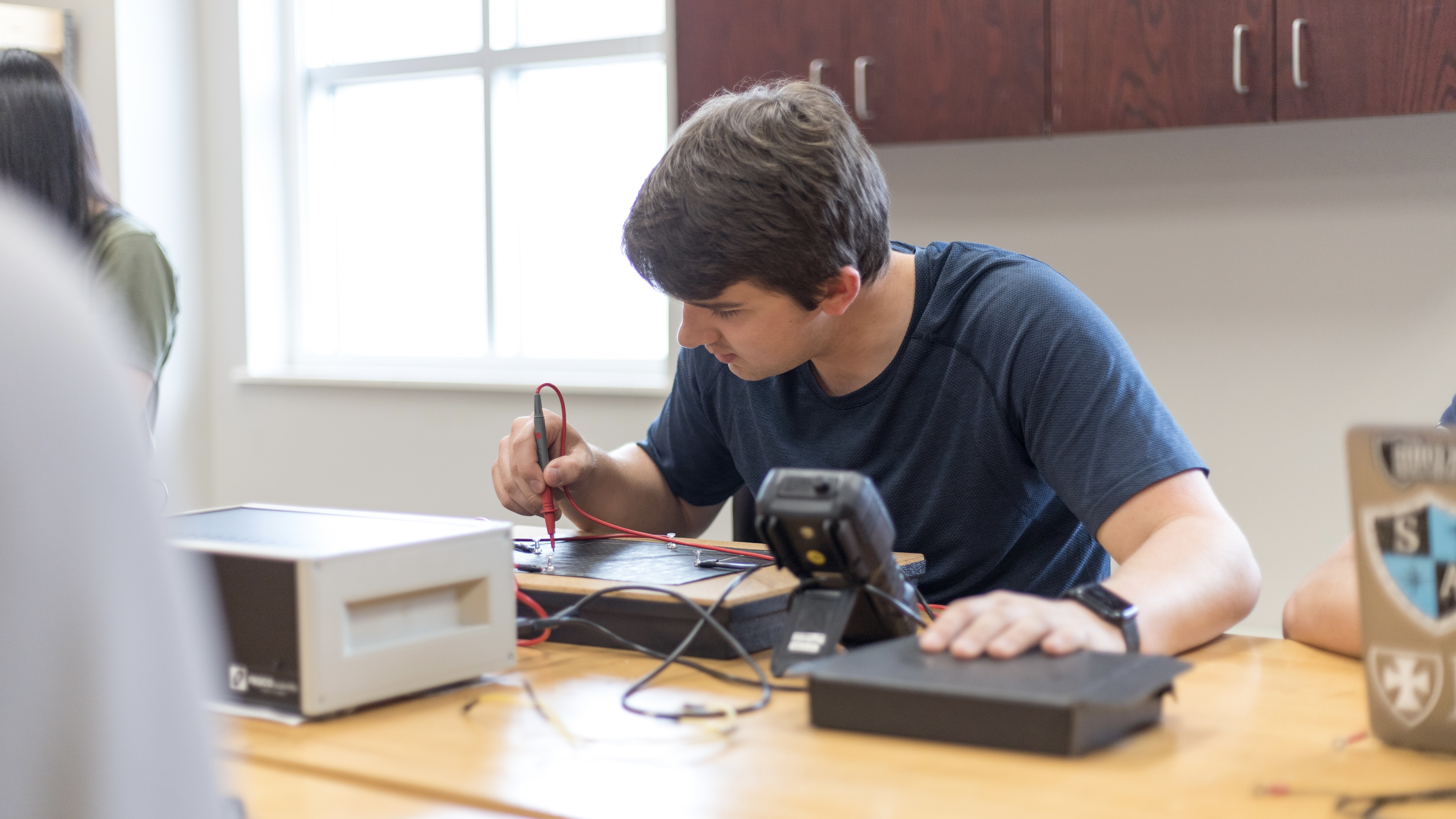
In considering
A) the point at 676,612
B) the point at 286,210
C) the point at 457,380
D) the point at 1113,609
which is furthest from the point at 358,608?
the point at 286,210

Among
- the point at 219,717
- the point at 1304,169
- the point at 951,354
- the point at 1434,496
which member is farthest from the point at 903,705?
the point at 1304,169

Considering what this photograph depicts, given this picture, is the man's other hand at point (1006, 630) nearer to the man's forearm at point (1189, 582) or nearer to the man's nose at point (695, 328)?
the man's forearm at point (1189, 582)

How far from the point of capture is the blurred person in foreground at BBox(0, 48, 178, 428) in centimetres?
204

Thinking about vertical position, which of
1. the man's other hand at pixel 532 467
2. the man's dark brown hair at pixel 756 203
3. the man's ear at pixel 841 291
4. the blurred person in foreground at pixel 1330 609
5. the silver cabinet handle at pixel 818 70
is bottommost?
the blurred person in foreground at pixel 1330 609

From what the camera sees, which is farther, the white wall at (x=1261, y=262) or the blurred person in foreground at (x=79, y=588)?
the white wall at (x=1261, y=262)

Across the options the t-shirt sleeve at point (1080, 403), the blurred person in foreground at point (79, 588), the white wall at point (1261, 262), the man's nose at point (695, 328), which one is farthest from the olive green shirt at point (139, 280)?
the blurred person in foreground at point (79, 588)

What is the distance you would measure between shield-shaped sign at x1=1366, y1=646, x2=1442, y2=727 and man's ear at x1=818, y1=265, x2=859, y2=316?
0.77m

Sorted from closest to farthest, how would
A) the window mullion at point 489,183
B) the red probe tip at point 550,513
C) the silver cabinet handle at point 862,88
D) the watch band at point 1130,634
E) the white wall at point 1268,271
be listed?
1. the watch band at point 1130,634
2. the red probe tip at point 550,513
3. the white wall at point 1268,271
4. the silver cabinet handle at point 862,88
5. the window mullion at point 489,183

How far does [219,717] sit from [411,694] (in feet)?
2.44

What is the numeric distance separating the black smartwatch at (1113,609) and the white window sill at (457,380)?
2.38 meters

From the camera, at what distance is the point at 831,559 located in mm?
1050

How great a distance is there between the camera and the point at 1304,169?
281cm

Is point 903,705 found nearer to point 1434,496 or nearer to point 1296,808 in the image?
point 1296,808

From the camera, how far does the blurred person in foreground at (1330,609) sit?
1.16 m
